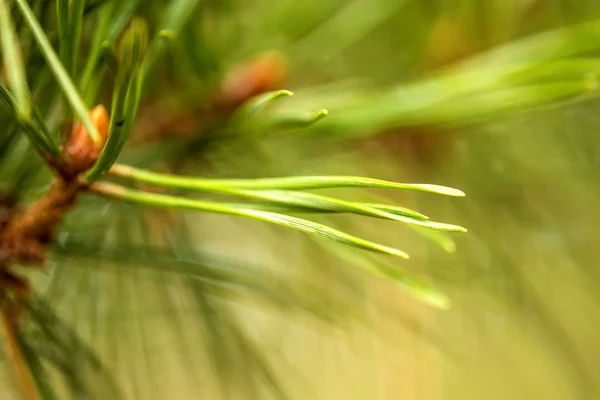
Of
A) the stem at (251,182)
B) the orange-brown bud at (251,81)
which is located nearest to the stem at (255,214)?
the stem at (251,182)

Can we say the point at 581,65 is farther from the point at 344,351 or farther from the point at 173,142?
the point at 344,351

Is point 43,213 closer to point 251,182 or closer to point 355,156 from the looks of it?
point 251,182

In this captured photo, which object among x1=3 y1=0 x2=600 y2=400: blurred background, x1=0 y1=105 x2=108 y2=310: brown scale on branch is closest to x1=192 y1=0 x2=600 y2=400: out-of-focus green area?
x1=3 y1=0 x2=600 y2=400: blurred background

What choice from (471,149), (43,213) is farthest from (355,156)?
(43,213)

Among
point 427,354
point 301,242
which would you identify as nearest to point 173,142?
point 301,242

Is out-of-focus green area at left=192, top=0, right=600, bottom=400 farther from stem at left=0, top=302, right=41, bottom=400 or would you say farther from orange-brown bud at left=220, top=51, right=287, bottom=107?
stem at left=0, top=302, right=41, bottom=400

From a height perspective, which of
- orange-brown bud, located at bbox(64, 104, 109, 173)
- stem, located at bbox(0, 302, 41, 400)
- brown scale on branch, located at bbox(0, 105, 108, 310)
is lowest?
stem, located at bbox(0, 302, 41, 400)

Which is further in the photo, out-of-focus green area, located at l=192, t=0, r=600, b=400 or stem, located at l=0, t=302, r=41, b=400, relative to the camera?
out-of-focus green area, located at l=192, t=0, r=600, b=400
